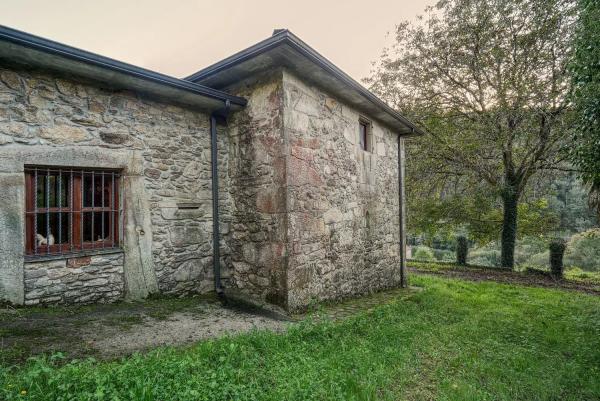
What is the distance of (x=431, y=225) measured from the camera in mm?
11828

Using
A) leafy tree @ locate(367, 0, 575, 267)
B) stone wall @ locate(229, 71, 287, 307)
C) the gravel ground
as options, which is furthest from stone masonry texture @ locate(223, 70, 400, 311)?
leafy tree @ locate(367, 0, 575, 267)

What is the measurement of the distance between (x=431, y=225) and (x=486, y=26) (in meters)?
6.73

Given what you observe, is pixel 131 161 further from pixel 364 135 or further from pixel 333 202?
pixel 364 135

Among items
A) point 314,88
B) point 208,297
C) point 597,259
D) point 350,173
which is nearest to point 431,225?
point 350,173

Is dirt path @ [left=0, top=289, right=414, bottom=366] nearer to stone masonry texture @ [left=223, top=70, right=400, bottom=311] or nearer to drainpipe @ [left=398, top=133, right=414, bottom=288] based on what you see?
stone masonry texture @ [left=223, top=70, right=400, bottom=311]

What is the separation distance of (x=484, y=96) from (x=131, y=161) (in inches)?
436

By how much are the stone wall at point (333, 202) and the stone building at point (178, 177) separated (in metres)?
0.03

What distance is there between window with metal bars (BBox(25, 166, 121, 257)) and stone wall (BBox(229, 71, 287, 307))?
1739 millimetres

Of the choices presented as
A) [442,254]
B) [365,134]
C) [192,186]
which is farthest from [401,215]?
[442,254]

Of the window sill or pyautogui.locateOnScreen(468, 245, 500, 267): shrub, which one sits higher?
the window sill

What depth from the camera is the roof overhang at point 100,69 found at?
10.1 feet

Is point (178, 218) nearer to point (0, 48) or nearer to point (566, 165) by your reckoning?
point (0, 48)

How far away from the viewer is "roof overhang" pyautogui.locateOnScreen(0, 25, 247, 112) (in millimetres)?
3076

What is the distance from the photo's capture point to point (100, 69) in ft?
11.8
